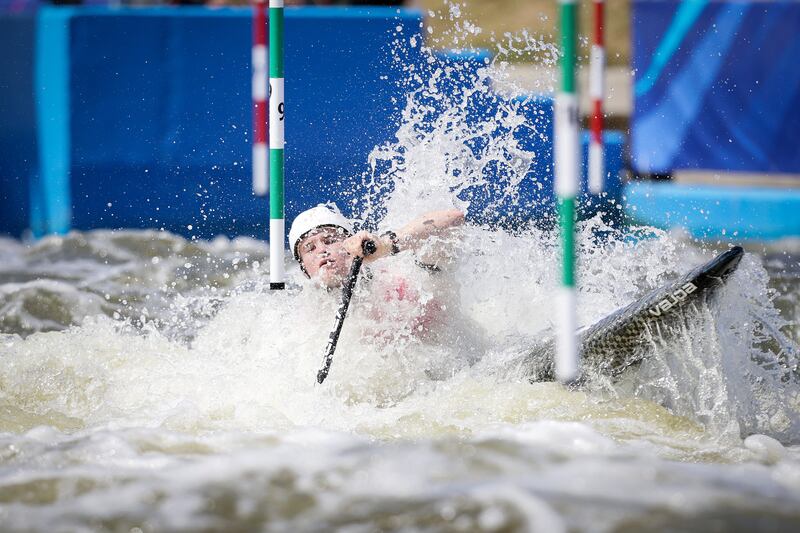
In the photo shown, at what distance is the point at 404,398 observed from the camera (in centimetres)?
480

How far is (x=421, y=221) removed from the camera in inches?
198

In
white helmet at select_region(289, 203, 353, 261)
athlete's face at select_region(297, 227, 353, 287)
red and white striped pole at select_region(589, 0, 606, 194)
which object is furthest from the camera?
red and white striped pole at select_region(589, 0, 606, 194)

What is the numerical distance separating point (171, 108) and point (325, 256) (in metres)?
3.76

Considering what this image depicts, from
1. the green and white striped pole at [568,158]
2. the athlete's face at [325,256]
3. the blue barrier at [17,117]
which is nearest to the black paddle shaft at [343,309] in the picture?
the athlete's face at [325,256]

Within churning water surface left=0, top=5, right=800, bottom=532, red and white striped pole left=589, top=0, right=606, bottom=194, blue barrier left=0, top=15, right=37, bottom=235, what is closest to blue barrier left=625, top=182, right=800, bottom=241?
churning water surface left=0, top=5, right=800, bottom=532

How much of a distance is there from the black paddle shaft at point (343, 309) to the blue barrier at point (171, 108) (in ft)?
11.1

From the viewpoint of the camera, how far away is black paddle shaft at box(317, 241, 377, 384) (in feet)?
15.5

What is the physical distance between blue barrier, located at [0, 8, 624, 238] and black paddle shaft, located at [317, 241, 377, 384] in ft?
11.1

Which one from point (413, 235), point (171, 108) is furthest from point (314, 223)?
point (171, 108)

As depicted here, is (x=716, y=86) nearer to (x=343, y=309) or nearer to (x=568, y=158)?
(x=343, y=309)

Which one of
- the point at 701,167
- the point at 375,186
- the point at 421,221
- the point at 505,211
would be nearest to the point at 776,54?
the point at 701,167

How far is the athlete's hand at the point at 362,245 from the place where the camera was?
4.75m

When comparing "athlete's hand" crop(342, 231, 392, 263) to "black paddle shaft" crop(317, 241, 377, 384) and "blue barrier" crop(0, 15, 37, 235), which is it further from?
"blue barrier" crop(0, 15, 37, 235)

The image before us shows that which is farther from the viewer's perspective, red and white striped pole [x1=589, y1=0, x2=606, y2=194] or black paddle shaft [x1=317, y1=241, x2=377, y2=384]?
red and white striped pole [x1=589, y1=0, x2=606, y2=194]
